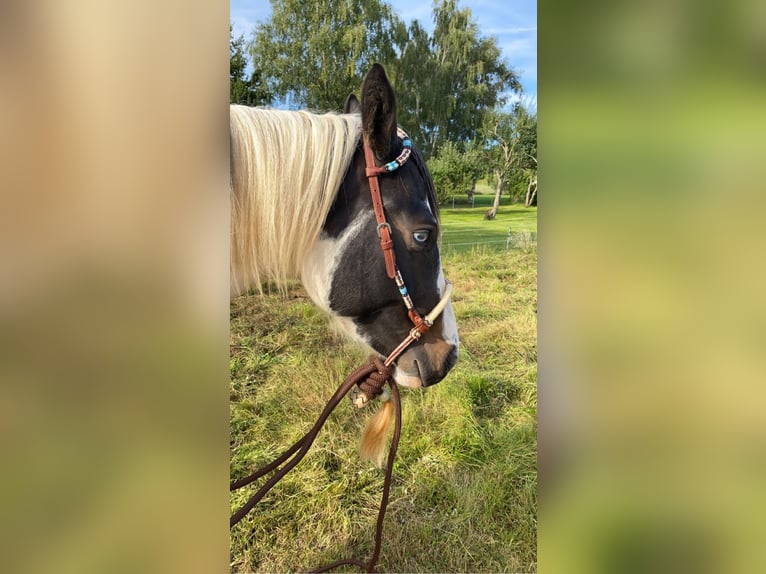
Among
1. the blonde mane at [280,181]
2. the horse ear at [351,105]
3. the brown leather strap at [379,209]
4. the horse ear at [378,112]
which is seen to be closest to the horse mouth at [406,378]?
the brown leather strap at [379,209]

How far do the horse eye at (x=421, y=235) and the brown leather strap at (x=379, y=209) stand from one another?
0.25 feet

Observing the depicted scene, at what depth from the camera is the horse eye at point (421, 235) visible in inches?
51.6

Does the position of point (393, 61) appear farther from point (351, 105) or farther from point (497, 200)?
point (351, 105)

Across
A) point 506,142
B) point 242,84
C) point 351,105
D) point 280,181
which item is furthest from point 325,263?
point 506,142

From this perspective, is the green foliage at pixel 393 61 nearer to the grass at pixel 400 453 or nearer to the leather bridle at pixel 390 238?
the grass at pixel 400 453

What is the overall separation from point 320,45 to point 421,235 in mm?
3476

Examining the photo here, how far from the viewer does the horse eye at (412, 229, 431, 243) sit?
131cm

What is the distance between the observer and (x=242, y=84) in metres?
3.76

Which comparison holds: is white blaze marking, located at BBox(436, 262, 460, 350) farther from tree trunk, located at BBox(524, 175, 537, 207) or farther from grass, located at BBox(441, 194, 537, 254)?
grass, located at BBox(441, 194, 537, 254)

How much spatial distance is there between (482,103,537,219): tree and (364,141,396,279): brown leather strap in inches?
143

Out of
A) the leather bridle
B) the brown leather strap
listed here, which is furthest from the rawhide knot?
the brown leather strap
